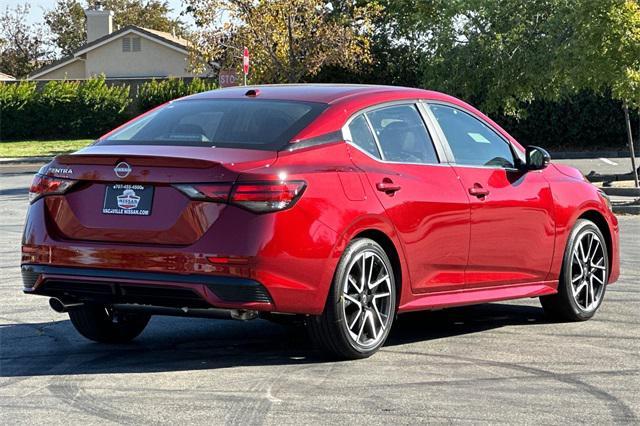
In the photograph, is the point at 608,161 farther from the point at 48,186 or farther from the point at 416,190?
the point at 48,186

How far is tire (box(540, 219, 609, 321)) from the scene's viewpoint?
883 cm

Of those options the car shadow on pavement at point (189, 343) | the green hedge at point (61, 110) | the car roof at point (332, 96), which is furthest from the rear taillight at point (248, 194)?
the green hedge at point (61, 110)

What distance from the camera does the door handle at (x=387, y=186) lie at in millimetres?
7270

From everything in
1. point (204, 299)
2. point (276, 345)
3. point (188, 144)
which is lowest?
point (276, 345)

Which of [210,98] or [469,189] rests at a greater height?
[210,98]

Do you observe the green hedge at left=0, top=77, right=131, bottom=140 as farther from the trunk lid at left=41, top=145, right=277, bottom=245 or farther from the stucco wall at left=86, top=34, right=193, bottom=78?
the trunk lid at left=41, top=145, right=277, bottom=245

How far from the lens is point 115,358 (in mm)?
7297

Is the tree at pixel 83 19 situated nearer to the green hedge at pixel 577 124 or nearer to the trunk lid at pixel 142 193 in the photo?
the green hedge at pixel 577 124

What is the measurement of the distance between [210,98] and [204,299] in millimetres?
1763

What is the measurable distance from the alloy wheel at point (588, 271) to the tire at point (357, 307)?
6.82 feet

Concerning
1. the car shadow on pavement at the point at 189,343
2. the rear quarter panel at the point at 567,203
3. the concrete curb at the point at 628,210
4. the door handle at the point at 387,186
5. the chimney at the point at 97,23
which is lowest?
the concrete curb at the point at 628,210

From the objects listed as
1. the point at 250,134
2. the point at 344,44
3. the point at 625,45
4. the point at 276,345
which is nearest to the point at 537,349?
the point at 276,345

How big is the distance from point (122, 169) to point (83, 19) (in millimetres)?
98192

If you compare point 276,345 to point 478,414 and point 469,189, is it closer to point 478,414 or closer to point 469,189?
point 469,189
